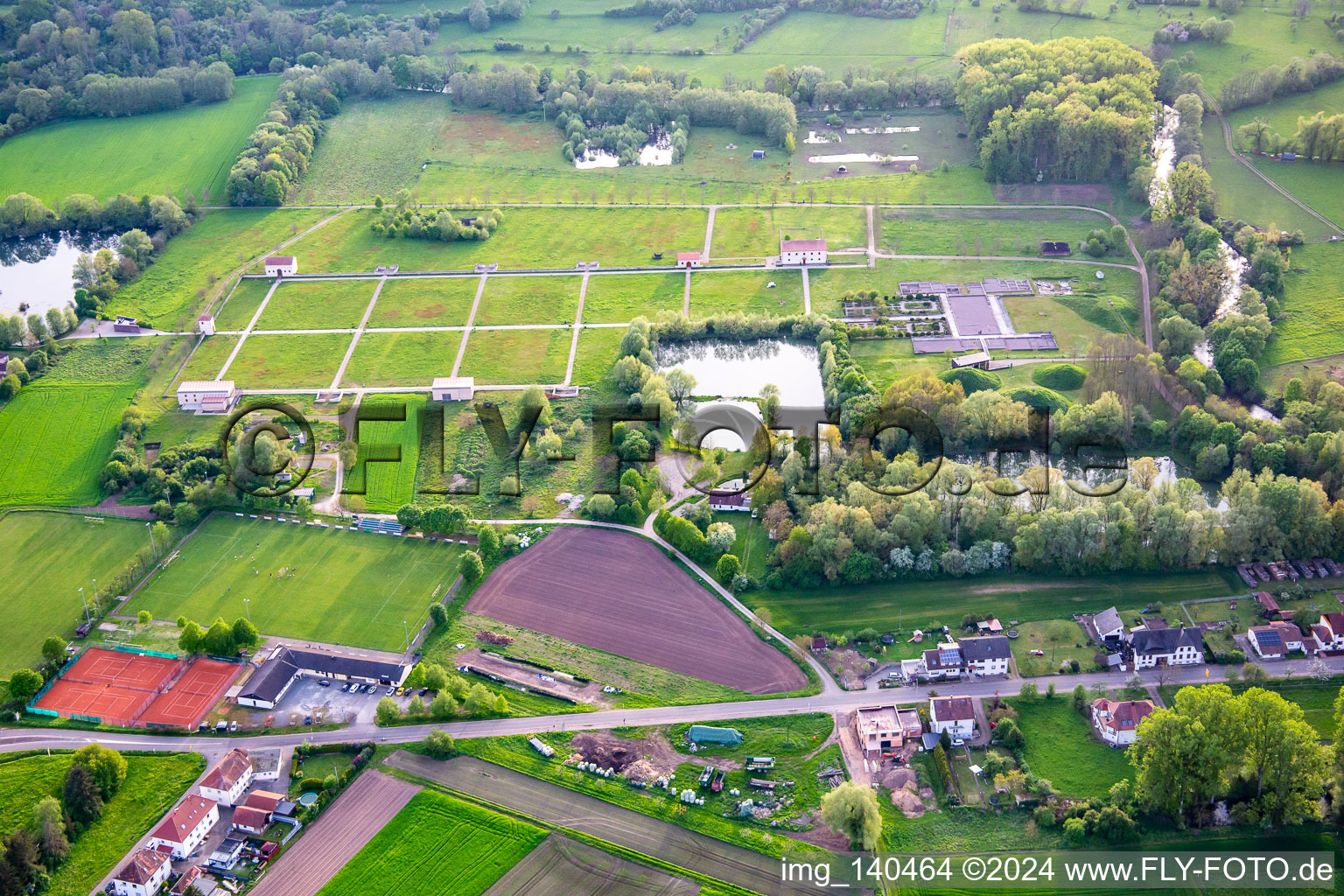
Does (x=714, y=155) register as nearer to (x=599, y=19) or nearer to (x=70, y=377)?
(x=599, y=19)

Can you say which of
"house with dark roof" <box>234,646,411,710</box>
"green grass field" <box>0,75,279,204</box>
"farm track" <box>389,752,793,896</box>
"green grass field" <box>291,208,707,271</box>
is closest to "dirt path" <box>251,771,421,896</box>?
"farm track" <box>389,752,793,896</box>

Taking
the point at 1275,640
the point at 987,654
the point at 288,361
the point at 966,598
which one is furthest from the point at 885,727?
the point at 288,361

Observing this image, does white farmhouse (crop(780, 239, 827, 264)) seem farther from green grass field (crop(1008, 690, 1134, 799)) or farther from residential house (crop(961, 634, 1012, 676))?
green grass field (crop(1008, 690, 1134, 799))

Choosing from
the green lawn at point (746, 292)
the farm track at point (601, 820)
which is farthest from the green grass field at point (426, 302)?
the farm track at point (601, 820)

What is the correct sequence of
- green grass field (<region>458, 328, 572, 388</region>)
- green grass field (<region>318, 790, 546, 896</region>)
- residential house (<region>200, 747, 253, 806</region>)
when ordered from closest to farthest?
green grass field (<region>318, 790, 546, 896</region>) → residential house (<region>200, 747, 253, 806</region>) → green grass field (<region>458, 328, 572, 388</region>)

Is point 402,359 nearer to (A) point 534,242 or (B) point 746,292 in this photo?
(A) point 534,242

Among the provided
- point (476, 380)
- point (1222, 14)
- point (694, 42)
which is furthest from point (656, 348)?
point (1222, 14)
